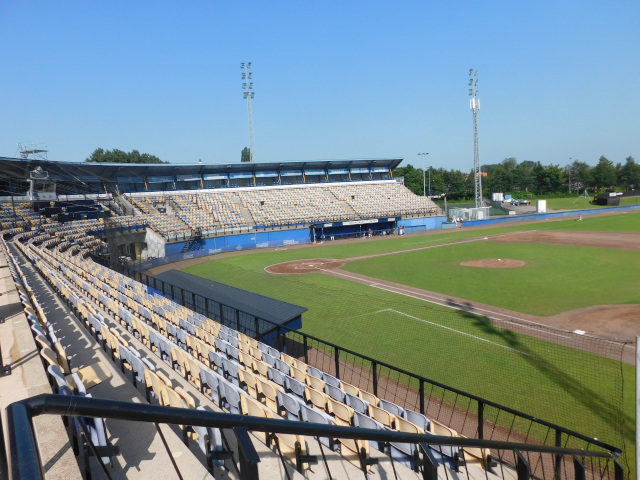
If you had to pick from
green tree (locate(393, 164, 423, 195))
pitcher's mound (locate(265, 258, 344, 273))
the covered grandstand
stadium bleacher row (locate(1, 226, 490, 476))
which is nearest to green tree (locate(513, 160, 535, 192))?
green tree (locate(393, 164, 423, 195))

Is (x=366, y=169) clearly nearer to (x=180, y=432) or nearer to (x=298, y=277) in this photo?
(x=298, y=277)

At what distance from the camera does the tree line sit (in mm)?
100250

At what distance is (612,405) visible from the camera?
9.83 m

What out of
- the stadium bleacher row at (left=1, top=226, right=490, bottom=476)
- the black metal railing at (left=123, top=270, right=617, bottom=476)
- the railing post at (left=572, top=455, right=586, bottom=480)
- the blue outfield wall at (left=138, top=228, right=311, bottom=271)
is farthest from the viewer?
the blue outfield wall at (left=138, top=228, right=311, bottom=271)

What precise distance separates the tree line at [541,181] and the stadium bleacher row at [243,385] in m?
90.4

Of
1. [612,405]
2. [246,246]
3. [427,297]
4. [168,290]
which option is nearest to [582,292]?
[427,297]

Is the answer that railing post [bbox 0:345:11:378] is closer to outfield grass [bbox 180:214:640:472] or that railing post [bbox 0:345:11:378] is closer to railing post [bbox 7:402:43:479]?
railing post [bbox 7:402:43:479]

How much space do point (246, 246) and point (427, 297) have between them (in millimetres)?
29258

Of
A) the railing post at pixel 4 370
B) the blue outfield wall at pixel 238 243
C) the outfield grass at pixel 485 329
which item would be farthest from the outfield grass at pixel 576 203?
the railing post at pixel 4 370

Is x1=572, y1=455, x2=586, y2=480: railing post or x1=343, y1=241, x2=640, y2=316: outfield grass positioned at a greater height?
x1=572, y1=455, x2=586, y2=480: railing post

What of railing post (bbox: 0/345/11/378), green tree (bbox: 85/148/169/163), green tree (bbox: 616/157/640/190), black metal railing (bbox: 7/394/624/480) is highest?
green tree (bbox: 85/148/169/163)

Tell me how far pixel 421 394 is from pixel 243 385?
359cm

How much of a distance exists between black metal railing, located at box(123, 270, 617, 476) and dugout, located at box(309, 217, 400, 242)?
118 ft

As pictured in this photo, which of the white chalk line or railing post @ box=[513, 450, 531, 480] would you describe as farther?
the white chalk line
